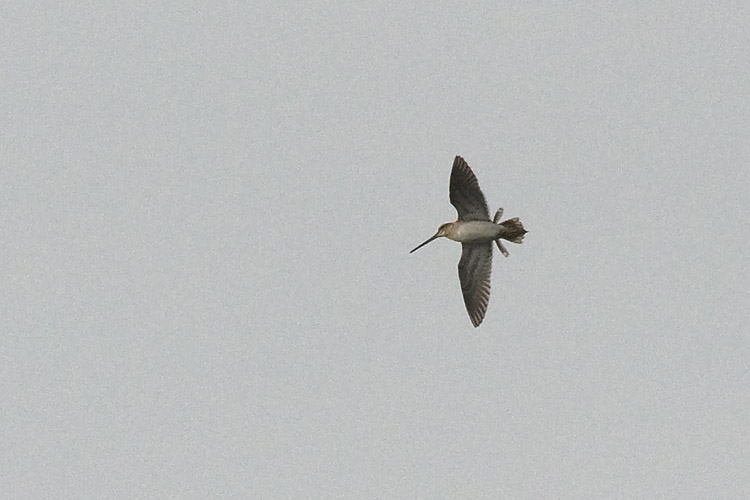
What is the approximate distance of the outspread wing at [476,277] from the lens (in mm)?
32125

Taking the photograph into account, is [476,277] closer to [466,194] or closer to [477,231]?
[477,231]

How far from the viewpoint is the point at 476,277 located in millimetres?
32281

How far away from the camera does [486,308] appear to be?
3216cm

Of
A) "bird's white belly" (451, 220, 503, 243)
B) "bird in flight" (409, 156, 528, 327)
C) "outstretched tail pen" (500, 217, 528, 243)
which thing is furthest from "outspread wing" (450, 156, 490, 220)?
"outstretched tail pen" (500, 217, 528, 243)

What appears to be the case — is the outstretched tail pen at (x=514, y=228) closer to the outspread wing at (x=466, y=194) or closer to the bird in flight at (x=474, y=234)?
the bird in flight at (x=474, y=234)

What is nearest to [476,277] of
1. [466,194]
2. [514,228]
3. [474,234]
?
[474,234]

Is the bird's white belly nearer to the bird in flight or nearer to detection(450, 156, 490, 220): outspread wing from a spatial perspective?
the bird in flight

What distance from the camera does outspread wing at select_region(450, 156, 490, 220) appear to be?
3055 cm

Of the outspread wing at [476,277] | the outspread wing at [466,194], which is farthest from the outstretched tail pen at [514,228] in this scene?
the outspread wing at [476,277]

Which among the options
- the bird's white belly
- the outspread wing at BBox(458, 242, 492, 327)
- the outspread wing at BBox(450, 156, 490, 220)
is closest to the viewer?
the outspread wing at BBox(450, 156, 490, 220)

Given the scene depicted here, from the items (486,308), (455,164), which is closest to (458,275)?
(486,308)

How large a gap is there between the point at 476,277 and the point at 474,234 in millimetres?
1501

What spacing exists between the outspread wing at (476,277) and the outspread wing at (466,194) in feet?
3.83

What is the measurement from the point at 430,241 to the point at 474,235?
1495mm
